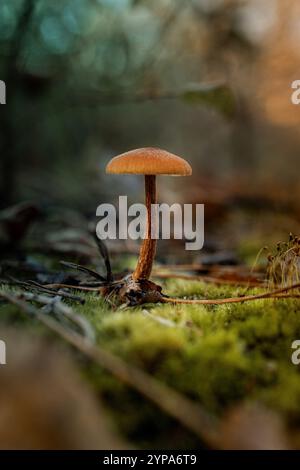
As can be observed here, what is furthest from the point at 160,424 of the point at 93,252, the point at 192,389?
the point at 93,252

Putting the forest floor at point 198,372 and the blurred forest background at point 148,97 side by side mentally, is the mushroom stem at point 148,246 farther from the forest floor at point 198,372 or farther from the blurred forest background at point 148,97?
the blurred forest background at point 148,97

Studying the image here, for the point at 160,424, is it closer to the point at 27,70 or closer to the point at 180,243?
the point at 180,243

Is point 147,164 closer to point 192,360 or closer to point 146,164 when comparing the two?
point 146,164

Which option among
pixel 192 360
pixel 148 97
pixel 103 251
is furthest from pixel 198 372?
pixel 148 97

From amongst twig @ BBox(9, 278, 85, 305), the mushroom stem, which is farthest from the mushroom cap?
twig @ BBox(9, 278, 85, 305)

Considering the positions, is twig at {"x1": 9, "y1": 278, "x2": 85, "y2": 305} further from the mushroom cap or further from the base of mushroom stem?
the mushroom cap
